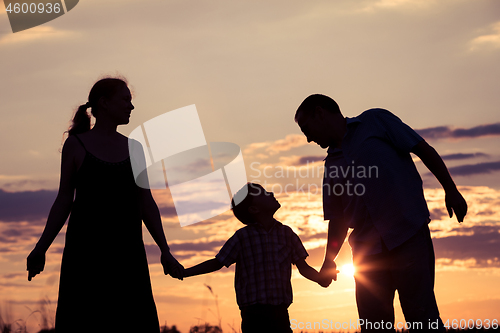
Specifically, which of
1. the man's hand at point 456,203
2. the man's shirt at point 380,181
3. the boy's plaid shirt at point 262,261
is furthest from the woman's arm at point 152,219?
the man's hand at point 456,203

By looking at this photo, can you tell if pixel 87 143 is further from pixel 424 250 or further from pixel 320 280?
pixel 424 250

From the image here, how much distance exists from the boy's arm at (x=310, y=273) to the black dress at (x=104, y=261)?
58.5 inches

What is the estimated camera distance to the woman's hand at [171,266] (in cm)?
507

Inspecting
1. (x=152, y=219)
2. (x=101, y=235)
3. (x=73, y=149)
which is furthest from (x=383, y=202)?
(x=73, y=149)

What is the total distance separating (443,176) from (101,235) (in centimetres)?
279

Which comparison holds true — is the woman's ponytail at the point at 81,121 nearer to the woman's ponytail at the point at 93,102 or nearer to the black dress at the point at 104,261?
the woman's ponytail at the point at 93,102

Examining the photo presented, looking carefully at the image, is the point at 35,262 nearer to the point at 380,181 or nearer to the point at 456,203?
the point at 380,181

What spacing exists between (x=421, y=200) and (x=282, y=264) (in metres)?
1.42

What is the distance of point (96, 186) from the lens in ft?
15.1

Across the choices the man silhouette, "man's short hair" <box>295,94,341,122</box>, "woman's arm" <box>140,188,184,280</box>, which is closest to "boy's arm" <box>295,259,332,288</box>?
the man silhouette

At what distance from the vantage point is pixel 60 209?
452cm

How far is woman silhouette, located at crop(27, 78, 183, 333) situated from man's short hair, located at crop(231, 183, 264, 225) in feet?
2.87

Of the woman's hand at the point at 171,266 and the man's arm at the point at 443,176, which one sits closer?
the man's arm at the point at 443,176

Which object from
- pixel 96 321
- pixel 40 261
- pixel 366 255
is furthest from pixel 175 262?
pixel 366 255
